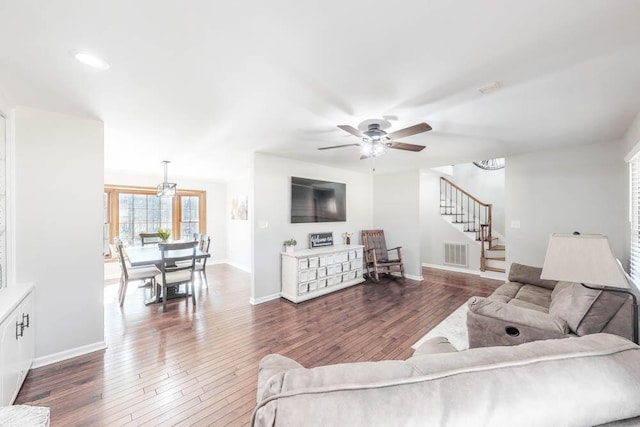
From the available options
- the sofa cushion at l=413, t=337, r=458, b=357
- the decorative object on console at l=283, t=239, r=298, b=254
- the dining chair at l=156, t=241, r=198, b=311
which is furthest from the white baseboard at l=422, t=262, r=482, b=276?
the dining chair at l=156, t=241, r=198, b=311

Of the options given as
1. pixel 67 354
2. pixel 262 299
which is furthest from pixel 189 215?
pixel 67 354

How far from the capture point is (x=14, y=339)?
6.06 ft

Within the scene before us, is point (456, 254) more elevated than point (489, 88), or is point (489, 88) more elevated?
point (489, 88)

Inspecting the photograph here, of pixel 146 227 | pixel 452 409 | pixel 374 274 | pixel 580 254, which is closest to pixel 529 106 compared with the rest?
pixel 580 254

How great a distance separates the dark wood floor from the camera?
6.20 ft

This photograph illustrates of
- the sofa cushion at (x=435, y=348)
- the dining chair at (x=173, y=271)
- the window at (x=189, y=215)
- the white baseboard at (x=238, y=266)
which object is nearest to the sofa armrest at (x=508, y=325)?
the sofa cushion at (x=435, y=348)

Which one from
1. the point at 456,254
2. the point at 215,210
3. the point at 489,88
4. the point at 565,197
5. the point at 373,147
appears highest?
the point at 489,88

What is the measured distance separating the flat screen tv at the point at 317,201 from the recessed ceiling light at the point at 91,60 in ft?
9.76

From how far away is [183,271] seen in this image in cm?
393

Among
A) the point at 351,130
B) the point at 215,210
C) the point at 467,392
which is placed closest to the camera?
the point at 467,392

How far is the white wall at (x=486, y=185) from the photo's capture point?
6.38 metres

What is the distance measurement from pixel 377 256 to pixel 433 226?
6.41ft

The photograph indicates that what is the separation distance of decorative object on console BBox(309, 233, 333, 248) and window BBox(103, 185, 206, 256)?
143 inches

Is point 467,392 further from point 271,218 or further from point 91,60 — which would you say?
point 271,218
